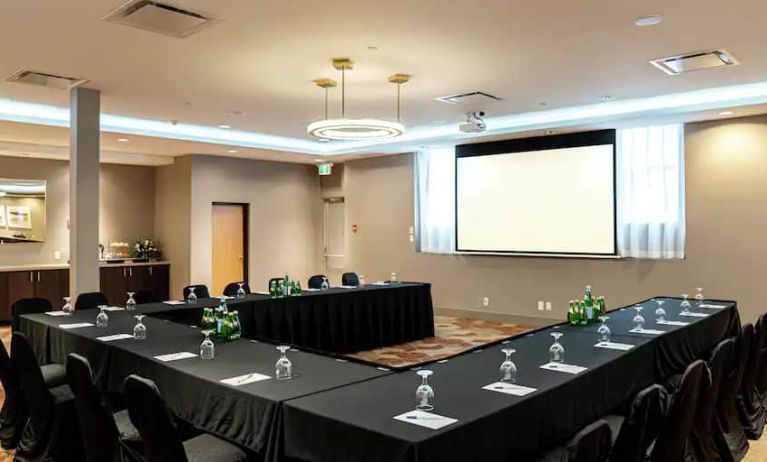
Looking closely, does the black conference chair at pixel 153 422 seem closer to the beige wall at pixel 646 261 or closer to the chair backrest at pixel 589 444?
the chair backrest at pixel 589 444

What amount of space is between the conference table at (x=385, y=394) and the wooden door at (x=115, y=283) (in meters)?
6.60

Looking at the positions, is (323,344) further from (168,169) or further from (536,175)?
(168,169)

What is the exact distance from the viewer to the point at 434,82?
21.3ft

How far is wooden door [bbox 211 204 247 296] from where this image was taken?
11.5 metres

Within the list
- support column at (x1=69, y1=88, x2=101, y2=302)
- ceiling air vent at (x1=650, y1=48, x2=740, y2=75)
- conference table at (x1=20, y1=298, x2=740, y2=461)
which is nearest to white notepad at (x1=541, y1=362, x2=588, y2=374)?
conference table at (x1=20, y1=298, x2=740, y2=461)

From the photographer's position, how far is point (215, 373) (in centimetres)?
308

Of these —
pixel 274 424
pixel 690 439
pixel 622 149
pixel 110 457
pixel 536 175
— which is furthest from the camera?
pixel 536 175

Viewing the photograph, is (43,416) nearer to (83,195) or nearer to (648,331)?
(83,195)

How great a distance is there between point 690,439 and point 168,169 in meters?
10.3

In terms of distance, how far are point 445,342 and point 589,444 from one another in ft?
19.6

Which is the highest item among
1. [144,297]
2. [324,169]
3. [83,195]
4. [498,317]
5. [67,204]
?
[324,169]

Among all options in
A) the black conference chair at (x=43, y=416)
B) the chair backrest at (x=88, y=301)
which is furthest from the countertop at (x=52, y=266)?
the black conference chair at (x=43, y=416)

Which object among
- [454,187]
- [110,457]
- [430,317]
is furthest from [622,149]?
[110,457]

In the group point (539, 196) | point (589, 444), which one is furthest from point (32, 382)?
point (539, 196)
